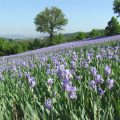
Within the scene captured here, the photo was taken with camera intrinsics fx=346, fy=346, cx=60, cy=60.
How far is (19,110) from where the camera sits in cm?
373

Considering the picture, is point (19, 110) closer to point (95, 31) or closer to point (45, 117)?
point (45, 117)

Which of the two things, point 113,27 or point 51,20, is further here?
point 51,20

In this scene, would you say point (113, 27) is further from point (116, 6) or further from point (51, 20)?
point (51, 20)

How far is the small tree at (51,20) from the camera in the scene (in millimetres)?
64938

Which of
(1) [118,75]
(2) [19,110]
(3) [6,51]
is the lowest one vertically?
(3) [6,51]

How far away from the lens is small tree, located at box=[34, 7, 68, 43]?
6494 centimetres

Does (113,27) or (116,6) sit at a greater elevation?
(116,6)

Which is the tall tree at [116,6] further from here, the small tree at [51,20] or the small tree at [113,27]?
the small tree at [51,20]

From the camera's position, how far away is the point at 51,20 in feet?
214

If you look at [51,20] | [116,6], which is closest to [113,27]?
[116,6]

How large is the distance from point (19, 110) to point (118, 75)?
119 centimetres

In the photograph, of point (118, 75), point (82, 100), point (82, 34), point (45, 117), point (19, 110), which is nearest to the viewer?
point (45, 117)

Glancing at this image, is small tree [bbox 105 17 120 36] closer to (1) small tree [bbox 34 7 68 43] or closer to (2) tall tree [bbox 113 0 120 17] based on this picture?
(2) tall tree [bbox 113 0 120 17]

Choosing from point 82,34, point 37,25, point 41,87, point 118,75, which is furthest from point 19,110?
point 37,25
